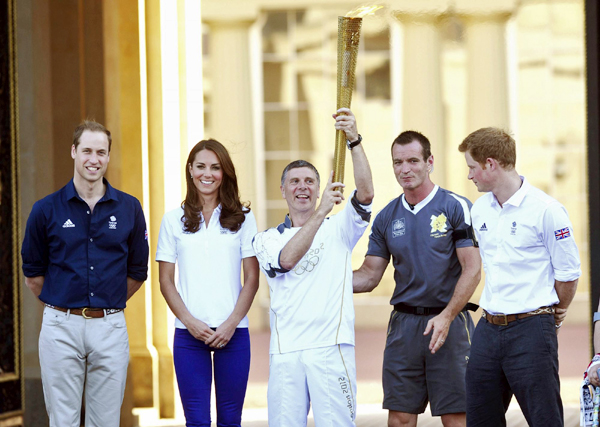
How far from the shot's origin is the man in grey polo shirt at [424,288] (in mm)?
4082

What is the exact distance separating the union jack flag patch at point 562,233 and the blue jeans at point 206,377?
151 cm

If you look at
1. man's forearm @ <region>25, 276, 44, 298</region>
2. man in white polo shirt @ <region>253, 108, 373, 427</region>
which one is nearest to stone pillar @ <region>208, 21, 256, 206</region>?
man's forearm @ <region>25, 276, 44, 298</region>

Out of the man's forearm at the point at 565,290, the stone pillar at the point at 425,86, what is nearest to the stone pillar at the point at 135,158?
the man's forearm at the point at 565,290

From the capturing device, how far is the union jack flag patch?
11.5 feet

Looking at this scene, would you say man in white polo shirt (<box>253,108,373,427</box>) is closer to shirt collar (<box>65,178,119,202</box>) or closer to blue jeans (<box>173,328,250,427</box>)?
blue jeans (<box>173,328,250,427</box>)

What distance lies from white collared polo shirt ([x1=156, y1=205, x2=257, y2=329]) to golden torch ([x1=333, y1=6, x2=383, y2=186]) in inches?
25.8

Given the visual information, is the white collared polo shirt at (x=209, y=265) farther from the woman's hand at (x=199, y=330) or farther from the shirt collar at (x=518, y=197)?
the shirt collar at (x=518, y=197)

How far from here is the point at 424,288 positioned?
4.10m

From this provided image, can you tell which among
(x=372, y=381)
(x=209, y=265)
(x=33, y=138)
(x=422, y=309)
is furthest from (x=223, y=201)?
(x=372, y=381)

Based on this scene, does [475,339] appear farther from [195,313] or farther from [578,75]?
[578,75]

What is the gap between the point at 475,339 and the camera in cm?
377

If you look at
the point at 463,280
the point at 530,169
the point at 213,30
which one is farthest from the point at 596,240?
the point at 213,30

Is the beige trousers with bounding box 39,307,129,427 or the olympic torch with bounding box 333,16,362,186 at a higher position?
the olympic torch with bounding box 333,16,362,186

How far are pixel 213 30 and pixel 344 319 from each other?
8.31 meters
